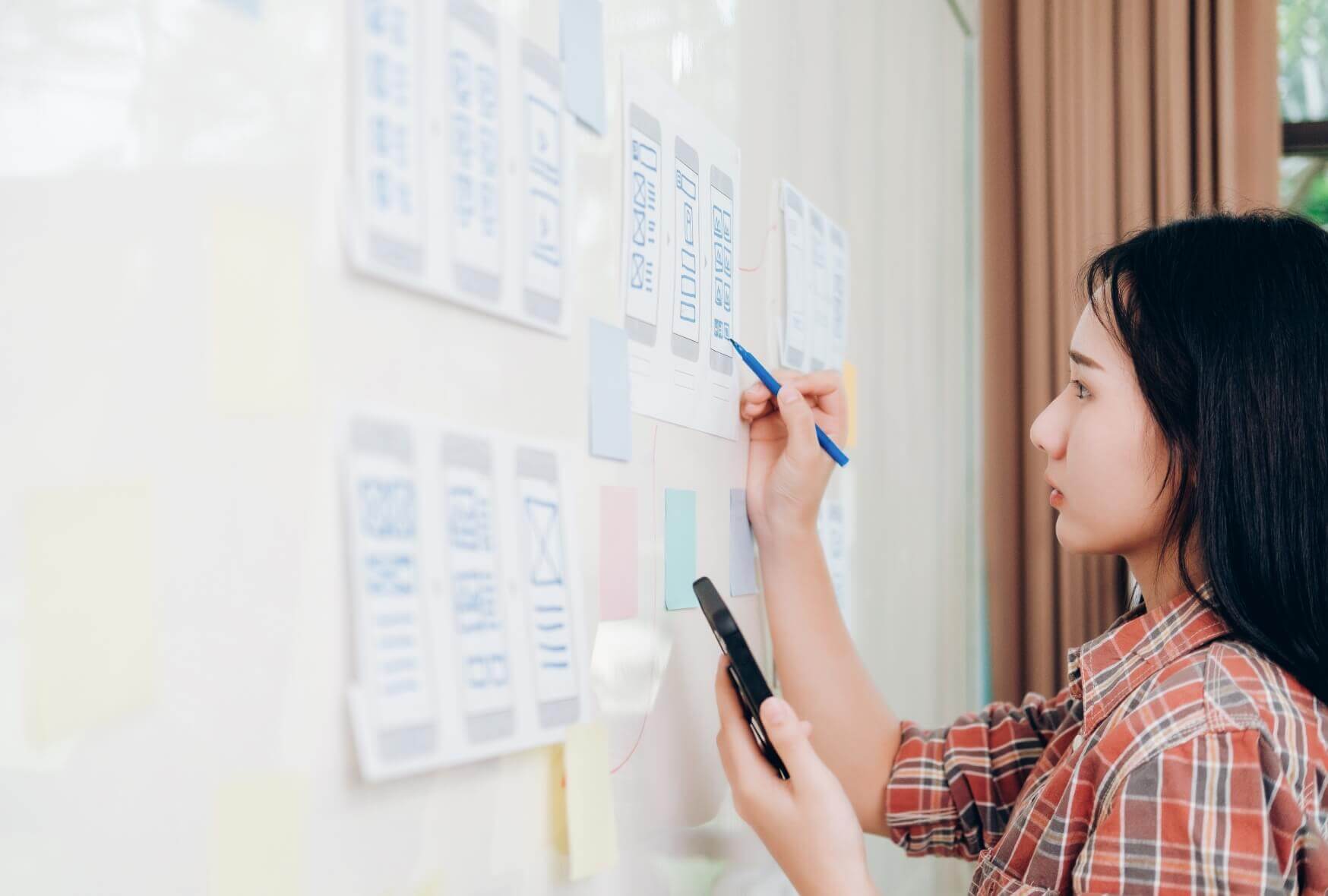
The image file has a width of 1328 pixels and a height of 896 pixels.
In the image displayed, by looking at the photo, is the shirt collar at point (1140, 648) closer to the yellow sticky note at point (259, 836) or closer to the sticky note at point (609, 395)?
the sticky note at point (609, 395)

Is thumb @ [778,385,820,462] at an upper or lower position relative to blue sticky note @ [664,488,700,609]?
upper

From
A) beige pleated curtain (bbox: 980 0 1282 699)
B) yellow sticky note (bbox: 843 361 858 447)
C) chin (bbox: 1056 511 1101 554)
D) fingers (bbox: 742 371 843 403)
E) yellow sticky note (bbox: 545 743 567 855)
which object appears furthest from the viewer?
beige pleated curtain (bbox: 980 0 1282 699)

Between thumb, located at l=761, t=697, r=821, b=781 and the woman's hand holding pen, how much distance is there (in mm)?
224

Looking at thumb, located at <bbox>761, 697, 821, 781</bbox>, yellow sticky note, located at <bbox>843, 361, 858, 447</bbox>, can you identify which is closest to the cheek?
thumb, located at <bbox>761, 697, 821, 781</bbox>

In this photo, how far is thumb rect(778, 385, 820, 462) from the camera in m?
0.91

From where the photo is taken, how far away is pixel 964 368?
194 cm

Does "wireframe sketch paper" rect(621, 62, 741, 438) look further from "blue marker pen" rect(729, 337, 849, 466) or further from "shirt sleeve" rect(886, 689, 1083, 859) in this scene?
"shirt sleeve" rect(886, 689, 1083, 859)

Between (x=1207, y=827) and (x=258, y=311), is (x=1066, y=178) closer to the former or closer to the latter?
(x=1207, y=827)

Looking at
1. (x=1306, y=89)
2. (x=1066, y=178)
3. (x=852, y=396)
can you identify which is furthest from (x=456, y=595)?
(x=1306, y=89)

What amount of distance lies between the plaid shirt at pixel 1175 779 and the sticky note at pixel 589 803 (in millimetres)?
305

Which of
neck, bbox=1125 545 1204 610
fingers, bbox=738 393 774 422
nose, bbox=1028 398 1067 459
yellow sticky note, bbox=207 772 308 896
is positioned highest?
fingers, bbox=738 393 774 422

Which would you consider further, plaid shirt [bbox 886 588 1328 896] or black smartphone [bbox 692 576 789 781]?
black smartphone [bbox 692 576 789 781]

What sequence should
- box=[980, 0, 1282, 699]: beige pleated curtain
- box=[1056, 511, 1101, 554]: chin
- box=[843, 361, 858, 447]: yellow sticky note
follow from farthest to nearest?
1. box=[980, 0, 1282, 699]: beige pleated curtain
2. box=[843, 361, 858, 447]: yellow sticky note
3. box=[1056, 511, 1101, 554]: chin

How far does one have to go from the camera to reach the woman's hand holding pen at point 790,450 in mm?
919
